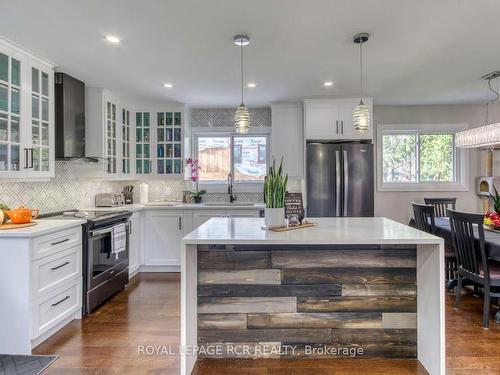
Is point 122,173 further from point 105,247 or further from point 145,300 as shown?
point 145,300

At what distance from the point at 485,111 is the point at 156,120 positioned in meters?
5.06

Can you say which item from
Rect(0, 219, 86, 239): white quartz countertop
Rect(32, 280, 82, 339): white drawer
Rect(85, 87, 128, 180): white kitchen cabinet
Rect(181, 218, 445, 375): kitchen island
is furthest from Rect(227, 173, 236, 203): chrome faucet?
Rect(181, 218, 445, 375): kitchen island

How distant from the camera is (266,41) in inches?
108

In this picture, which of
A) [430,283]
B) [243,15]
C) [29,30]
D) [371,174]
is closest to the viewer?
[430,283]

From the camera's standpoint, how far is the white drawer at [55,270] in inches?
98.6

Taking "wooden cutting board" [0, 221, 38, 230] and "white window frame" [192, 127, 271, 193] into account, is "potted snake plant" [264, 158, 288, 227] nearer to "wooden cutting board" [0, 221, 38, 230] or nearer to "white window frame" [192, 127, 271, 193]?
"wooden cutting board" [0, 221, 38, 230]

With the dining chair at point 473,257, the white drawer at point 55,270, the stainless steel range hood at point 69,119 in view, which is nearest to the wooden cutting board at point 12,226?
the white drawer at point 55,270

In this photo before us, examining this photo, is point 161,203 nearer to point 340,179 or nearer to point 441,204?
point 340,179

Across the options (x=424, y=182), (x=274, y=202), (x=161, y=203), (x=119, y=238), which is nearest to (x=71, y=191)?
(x=119, y=238)

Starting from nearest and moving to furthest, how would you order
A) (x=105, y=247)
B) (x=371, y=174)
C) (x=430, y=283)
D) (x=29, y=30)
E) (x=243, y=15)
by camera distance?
(x=430, y=283), (x=243, y=15), (x=29, y=30), (x=105, y=247), (x=371, y=174)

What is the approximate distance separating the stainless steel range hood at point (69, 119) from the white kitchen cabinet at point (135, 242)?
0.93 meters

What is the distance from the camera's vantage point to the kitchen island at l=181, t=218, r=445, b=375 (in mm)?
2348

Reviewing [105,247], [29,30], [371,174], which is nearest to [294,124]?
[371,174]

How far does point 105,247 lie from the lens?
135 inches
